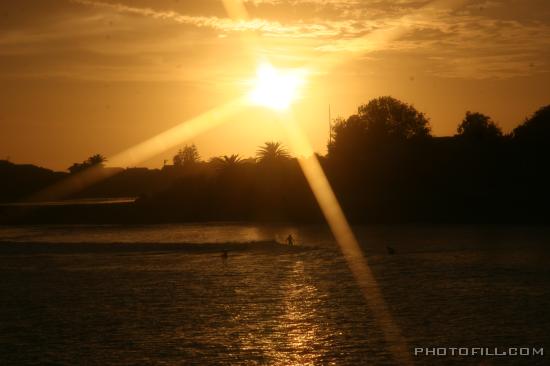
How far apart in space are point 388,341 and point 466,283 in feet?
45.3

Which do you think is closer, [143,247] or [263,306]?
[263,306]

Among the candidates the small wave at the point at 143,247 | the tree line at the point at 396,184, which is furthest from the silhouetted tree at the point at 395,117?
the small wave at the point at 143,247

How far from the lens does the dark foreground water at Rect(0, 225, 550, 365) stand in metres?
22.1

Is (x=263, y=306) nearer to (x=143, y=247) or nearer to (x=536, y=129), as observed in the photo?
(x=143, y=247)

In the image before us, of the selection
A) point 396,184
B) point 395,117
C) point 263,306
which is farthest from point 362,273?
point 395,117

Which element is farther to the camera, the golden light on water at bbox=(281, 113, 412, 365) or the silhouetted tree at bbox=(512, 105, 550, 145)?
the silhouetted tree at bbox=(512, 105, 550, 145)

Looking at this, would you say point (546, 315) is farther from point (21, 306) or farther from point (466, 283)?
point (21, 306)

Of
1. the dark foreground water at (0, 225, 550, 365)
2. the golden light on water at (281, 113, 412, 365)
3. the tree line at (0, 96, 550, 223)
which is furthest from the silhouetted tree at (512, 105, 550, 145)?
the dark foreground water at (0, 225, 550, 365)

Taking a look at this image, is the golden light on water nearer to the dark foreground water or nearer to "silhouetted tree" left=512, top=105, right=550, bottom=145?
the dark foreground water

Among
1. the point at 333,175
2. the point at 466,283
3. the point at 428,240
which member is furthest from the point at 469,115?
the point at 466,283

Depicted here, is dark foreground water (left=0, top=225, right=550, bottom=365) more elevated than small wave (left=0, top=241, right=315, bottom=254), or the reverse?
small wave (left=0, top=241, right=315, bottom=254)

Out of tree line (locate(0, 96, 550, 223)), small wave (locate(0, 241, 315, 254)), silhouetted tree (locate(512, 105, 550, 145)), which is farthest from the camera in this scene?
Answer: silhouetted tree (locate(512, 105, 550, 145))

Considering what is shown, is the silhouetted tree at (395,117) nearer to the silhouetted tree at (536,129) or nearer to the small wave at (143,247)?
the silhouetted tree at (536,129)

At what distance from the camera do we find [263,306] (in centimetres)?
2983
